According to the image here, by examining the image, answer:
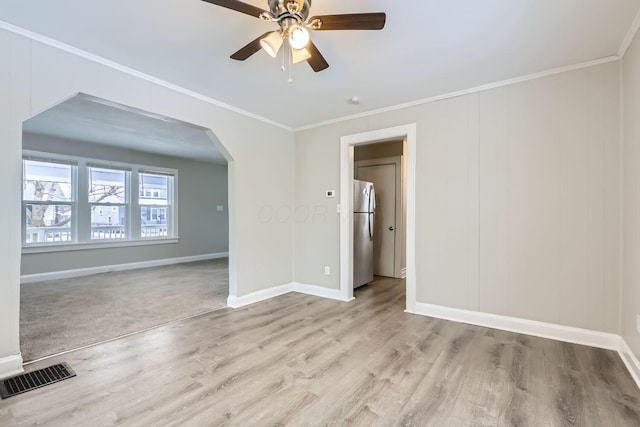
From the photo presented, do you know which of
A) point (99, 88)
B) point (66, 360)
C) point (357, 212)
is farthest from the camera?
point (357, 212)

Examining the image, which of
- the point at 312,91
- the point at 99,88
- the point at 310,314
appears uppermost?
the point at 312,91

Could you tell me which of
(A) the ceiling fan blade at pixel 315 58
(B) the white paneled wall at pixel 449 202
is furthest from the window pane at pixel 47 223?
(B) the white paneled wall at pixel 449 202

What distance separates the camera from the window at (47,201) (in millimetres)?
5141

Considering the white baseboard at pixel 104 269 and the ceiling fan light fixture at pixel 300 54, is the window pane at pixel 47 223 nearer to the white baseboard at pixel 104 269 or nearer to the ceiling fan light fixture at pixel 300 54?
the white baseboard at pixel 104 269

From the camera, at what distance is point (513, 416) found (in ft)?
5.58

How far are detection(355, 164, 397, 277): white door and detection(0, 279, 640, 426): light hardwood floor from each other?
7.91 feet

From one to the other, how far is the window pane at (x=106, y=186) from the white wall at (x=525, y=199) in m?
5.67

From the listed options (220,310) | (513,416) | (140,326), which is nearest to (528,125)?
(513,416)

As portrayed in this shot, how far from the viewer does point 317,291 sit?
14.2ft

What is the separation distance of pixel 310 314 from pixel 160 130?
3837 millimetres

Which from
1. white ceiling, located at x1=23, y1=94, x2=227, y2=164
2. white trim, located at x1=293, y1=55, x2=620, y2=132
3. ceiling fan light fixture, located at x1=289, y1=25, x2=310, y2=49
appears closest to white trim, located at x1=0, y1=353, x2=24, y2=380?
white ceiling, located at x1=23, y1=94, x2=227, y2=164

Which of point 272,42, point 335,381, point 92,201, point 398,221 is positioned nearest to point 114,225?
point 92,201

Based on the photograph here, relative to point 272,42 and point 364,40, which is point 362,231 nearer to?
point 364,40

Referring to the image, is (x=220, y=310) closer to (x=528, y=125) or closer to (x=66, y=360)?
(x=66, y=360)
